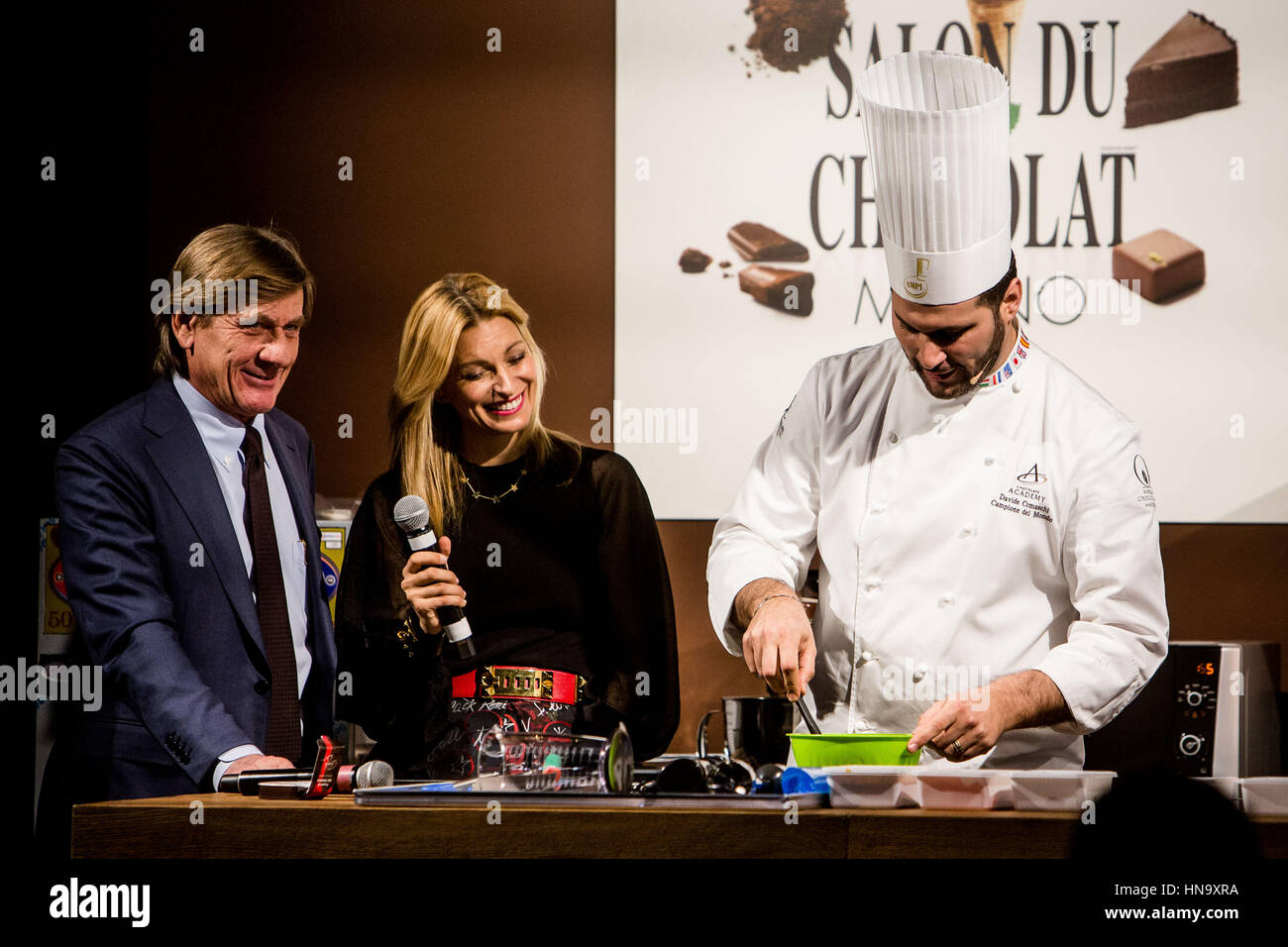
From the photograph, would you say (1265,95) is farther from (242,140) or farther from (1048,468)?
(242,140)

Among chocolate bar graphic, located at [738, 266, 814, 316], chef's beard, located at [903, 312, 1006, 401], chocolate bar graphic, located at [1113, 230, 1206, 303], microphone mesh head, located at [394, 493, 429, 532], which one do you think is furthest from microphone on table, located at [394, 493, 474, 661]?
chocolate bar graphic, located at [1113, 230, 1206, 303]

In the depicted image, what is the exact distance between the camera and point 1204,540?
313 cm

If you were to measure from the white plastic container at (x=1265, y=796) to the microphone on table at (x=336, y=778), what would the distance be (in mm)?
878

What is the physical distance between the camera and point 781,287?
126 inches

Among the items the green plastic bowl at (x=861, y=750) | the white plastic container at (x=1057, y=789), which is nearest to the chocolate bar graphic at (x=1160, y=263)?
the green plastic bowl at (x=861, y=750)

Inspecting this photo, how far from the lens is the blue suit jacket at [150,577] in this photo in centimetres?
219

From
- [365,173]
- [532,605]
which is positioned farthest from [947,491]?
[365,173]

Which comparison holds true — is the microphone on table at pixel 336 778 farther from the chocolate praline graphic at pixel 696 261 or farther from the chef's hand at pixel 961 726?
the chocolate praline graphic at pixel 696 261

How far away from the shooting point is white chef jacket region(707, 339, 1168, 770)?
191cm

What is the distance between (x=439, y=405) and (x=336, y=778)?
1.31m

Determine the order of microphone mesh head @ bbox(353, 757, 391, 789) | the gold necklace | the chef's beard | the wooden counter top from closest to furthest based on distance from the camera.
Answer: the wooden counter top, microphone mesh head @ bbox(353, 757, 391, 789), the chef's beard, the gold necklace

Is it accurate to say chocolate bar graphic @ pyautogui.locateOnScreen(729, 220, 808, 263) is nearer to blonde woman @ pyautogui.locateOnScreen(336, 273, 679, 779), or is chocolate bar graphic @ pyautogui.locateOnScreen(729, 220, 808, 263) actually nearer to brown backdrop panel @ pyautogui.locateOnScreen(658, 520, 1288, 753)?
blonde woman @ pyautogui.locateOnScreen(336, 273, 679, 779)

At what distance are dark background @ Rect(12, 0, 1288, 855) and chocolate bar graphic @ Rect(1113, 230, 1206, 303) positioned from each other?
1.22 m

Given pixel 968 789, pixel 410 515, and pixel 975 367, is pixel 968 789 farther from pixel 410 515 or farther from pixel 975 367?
pixel 410 515
